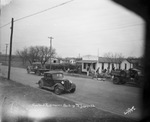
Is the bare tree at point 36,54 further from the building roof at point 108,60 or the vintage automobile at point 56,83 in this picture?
the vintage automobile at point 56,83

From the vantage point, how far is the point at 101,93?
6.59 feet

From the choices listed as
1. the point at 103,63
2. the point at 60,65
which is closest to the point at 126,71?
the point at 103,63

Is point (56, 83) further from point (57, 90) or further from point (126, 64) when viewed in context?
point (126, 64)

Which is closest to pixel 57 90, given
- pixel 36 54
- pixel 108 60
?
pixel 36 54

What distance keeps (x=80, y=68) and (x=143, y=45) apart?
126 centimetres

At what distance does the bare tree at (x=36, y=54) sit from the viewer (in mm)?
1593

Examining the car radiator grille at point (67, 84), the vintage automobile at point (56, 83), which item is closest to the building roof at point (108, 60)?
the vintage automobile at point (56, 83)

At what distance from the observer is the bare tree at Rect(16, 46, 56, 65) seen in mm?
1593

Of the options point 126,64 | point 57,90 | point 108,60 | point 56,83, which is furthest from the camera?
point 56,83

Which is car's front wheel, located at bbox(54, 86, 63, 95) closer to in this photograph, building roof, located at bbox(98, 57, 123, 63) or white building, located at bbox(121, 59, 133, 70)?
building roof, located at bbox(98, 57, 123, 63)

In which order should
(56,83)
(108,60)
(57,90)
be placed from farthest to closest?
(56,83) < (57,90) < (108,60)

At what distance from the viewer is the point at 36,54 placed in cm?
161

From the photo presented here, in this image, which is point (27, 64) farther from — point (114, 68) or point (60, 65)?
point (114, 68)

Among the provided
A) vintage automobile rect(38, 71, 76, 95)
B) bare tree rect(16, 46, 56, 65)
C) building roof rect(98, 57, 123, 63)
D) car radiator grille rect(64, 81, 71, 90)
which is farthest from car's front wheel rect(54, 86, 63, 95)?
building roof rect(98, 57, 123, 63)
